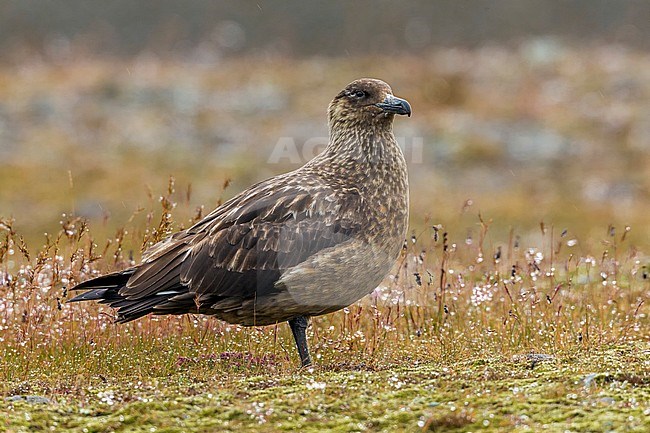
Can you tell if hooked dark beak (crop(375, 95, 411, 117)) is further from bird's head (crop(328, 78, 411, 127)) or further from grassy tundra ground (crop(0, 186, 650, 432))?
grassy tundra ground (crop(0, 186, 650, 432))

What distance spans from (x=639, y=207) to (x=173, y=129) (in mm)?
8937

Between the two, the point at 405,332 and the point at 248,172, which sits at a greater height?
the point at 248,172

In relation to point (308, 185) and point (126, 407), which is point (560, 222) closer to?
point (308, 185)

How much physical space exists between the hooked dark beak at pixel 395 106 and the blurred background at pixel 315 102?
5704 mm

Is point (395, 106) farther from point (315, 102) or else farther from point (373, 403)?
point (315, 102)

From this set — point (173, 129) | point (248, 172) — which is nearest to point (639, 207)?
point (248, 172)

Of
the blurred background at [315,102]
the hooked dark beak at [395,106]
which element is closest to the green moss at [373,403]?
the hooked dark beak at [395,106]

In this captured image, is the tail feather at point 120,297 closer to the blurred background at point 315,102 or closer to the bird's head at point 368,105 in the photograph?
the bird's head at point 368,105

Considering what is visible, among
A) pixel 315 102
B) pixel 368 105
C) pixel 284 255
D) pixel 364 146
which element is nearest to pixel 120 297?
pixel 284 255

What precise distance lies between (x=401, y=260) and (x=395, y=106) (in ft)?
7.37

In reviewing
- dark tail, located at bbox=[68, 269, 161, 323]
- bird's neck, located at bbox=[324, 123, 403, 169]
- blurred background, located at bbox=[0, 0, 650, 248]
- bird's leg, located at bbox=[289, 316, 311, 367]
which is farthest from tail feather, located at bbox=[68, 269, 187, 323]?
blurred background, located at bbox=[0, 0, 650, 248]

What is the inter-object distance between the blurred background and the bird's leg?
6371mm

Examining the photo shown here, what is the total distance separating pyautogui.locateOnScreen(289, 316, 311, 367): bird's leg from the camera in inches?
241

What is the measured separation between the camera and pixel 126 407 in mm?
4672
